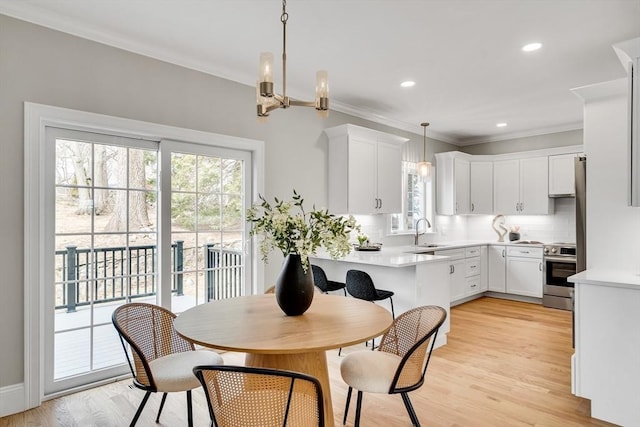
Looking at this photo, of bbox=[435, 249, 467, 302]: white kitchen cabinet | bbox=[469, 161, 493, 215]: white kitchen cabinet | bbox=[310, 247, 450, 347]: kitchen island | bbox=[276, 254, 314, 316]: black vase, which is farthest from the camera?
bbox=[469, 161, 493, 215]: white kitchen cabinet

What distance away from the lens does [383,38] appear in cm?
300

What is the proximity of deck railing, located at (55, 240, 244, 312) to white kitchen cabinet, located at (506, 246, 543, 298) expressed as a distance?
4.47 m

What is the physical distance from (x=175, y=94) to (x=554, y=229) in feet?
19.5

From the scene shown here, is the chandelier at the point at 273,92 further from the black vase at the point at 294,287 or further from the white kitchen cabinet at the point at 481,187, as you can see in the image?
the white kitchen cabinet at the point at 481,187

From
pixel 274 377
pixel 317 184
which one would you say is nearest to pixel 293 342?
pixel 274 377

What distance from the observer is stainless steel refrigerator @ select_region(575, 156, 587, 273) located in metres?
3.07

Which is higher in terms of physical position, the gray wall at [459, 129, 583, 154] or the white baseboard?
the gray wall at [459, 129, 583, 154]

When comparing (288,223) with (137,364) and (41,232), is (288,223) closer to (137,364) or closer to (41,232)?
(137,364)

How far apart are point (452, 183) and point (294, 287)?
5004 millimetres

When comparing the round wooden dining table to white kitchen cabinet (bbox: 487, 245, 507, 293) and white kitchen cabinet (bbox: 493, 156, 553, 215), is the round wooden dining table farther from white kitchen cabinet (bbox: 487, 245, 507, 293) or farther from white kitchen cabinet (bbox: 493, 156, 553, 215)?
white kitchen cabinet (bbox: 493, 156, 553, 215)

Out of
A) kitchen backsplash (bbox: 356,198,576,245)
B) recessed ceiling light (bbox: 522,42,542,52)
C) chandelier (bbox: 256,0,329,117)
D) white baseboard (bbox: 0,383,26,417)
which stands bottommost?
white baseboard (bbox: 0,383,26,417)

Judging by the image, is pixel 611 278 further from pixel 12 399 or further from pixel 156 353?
pixel 12 399

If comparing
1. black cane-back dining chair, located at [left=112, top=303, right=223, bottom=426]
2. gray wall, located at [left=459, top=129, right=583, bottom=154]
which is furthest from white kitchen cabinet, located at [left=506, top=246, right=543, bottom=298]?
black cane-back dining chair, located at [left=112, top=303, right=223, bottom=426]

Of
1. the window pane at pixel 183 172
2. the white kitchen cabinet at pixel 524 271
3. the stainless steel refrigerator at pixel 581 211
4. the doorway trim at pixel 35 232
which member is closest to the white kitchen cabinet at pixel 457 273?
the white kitchen cabinet at pixel 524 271
